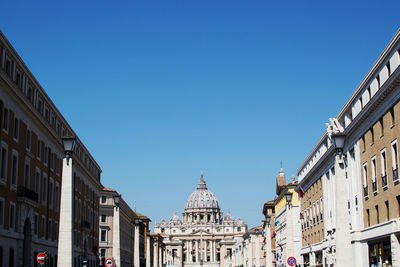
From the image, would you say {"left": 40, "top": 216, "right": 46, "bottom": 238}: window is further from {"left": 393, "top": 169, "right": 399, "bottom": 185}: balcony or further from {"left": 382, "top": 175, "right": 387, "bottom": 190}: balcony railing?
{"left": 393, "top": 169, "right": 399, "bottom": 185}: balcony

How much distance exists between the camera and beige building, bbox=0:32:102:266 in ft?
125

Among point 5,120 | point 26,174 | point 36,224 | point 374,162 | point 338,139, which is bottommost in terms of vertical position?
point 36,224

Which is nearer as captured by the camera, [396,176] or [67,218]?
[67,218]

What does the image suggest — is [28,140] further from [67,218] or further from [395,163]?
[395,163]

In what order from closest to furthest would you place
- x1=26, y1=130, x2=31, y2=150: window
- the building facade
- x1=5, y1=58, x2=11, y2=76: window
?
the building facade
x1=5, y1=58, x2=11, y2=76: window
x1=26, y1=130, x2=31, y2=150: window

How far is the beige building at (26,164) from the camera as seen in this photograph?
38188 millimetres

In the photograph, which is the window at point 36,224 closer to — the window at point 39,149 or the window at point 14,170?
the window at point 39,149

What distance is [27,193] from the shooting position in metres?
42.9

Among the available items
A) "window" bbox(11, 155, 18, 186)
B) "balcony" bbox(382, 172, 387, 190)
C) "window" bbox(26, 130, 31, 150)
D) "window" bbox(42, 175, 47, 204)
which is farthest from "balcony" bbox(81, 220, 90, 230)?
"balcony" bbox(382, 172, 387, 190)

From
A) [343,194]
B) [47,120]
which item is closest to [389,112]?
[343,194]

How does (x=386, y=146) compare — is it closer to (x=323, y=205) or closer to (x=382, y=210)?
(x=382, y=210)

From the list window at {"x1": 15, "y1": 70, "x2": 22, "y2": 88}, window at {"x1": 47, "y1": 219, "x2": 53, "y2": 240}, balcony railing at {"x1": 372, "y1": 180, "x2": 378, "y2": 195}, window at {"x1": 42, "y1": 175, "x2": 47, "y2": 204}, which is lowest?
window at {"x1": 47, "y1": 219, "x2": 53, "y2": 240}

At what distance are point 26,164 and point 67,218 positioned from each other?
22.6 m

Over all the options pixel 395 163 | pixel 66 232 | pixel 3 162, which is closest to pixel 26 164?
pixel 3 162
